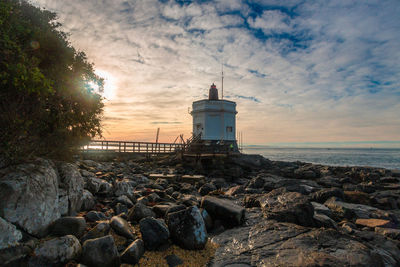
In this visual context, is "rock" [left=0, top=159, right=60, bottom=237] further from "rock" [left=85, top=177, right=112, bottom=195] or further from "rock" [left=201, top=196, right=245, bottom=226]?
"rock" [left=201, top=196, right=245, bottom=226]

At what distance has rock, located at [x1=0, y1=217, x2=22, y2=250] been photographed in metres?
2.59

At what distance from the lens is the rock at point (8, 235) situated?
2.59 m

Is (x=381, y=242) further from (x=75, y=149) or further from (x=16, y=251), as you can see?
(x=75, y=149)

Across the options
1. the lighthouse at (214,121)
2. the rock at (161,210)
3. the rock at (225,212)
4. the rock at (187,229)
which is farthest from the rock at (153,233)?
the lighthouse at (214,121)

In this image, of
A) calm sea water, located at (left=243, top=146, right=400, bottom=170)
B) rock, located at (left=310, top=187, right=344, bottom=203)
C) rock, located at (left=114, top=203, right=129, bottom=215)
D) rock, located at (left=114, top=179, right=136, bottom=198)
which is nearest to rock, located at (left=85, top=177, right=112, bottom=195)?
rock, located at (left=114, top=179, right=136, bottom=198)

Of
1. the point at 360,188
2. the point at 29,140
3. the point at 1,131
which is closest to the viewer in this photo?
the point at 1,131

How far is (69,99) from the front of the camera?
471 centimetres

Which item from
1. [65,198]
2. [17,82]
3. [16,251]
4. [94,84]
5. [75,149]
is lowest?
[16,251]

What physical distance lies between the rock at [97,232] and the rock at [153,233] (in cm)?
56

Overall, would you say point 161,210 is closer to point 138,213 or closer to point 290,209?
point 138,213

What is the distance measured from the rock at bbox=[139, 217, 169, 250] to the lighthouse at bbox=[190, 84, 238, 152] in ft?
70.4

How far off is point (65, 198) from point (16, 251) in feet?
4.73

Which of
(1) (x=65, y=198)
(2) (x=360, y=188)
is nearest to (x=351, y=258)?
(1) (x=65, y=198)

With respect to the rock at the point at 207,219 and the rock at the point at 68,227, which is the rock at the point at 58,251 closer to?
the rock at the point at 68,227
